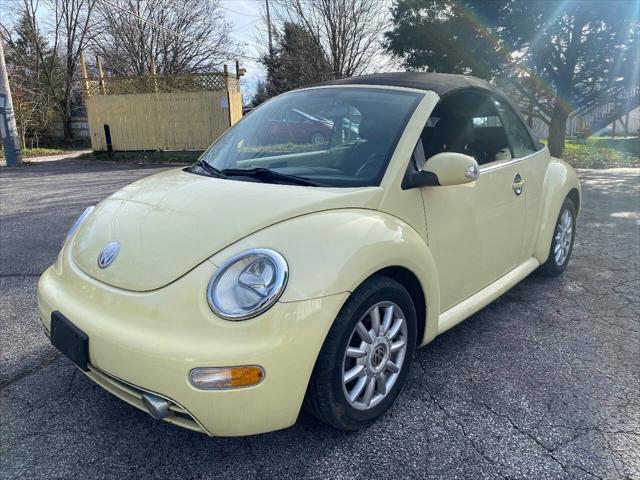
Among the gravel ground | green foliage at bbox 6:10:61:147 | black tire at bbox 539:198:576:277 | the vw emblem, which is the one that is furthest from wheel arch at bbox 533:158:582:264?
green foliage at bbox 6:10:61:147

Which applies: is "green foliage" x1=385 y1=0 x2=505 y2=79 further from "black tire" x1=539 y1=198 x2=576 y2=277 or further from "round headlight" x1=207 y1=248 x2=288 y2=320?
"round headlight" x1=207 y1=248 x2=288 y2=320

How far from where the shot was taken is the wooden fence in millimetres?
14602

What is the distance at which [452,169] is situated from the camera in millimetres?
2348

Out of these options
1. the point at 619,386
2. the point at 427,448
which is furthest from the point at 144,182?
the point at 619,386

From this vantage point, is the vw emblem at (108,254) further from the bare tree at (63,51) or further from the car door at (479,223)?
the bare tree at (63,51)

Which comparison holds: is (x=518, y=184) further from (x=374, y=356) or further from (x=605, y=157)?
(x=605, y=157)

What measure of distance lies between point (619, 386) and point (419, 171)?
5.13ft

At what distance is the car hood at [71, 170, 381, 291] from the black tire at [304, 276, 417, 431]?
1.23ft

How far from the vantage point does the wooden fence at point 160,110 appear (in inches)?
575

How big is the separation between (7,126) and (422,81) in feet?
45.5

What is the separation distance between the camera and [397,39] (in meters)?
14.3

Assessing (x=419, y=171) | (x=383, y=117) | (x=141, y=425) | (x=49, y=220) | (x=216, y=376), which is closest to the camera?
(x=216, y=376)

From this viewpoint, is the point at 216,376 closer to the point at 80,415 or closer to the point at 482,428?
the point at 80,415

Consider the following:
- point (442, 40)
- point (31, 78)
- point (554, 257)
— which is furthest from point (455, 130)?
point (31, 78)
